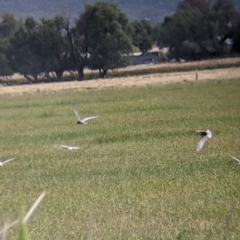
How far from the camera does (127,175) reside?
955 cm

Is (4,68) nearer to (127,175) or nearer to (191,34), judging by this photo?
(191,34)

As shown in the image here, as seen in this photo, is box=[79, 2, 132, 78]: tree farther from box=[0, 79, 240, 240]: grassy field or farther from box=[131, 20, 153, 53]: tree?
box=[0, 79, 240, 240]: grassy field

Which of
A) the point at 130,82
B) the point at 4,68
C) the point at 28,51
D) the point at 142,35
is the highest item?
the point at 130,82

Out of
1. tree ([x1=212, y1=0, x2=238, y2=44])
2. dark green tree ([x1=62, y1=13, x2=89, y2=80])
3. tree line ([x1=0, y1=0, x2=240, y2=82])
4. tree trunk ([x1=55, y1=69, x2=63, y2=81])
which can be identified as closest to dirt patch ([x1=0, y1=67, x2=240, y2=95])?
tree line ([x1=0, y1=0, x2=240, y2=82])

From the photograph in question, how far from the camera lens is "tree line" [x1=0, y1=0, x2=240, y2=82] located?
1997 inches

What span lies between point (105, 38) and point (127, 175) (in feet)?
135

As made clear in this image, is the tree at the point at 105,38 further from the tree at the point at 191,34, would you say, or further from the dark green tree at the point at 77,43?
the tree at the point at 191,34

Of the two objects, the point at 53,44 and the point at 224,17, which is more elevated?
the point at 53,44

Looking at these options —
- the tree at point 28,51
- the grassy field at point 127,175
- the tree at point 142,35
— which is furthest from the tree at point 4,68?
the grassy field at point 127,175

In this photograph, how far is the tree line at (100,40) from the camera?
50.7 m

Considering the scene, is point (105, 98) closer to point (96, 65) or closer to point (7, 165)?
point (7, 165)

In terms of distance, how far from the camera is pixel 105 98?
25.2m

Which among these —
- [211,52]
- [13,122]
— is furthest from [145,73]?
[13,122]

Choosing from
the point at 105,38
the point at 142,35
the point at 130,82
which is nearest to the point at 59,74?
the point at 105,38
